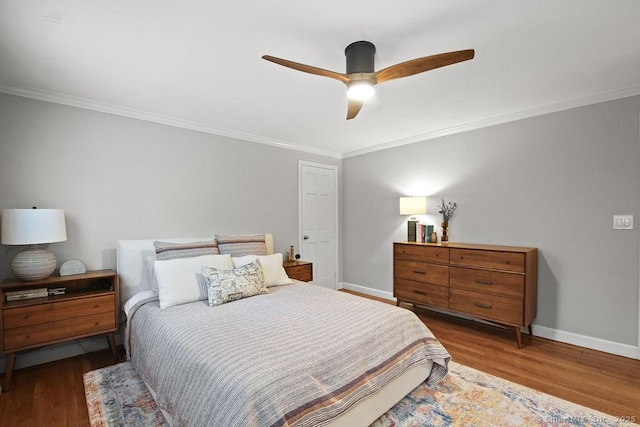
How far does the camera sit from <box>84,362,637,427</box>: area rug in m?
1.83

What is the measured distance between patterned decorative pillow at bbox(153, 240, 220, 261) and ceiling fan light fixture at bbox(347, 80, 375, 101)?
201cm

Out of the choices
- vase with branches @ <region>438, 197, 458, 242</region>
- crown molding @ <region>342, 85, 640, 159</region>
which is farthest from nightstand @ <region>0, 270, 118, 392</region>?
crown molding @ <region>342, 85, 640, 159</region>

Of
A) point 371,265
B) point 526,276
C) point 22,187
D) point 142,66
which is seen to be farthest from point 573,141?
point 22,187

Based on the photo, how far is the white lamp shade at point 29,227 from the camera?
7.33ft

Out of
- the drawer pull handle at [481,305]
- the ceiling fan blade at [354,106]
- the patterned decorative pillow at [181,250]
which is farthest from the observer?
the drawer pull handle at [481,305]

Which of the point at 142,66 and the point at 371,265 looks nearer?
the point at 142,66

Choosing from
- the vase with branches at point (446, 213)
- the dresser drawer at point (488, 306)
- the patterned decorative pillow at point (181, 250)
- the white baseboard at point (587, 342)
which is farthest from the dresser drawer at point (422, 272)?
the patterned decorative pillow at point (181, 250)

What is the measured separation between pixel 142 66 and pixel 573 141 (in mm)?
3851

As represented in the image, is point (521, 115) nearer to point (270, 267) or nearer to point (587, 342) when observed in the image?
point (587, 342)

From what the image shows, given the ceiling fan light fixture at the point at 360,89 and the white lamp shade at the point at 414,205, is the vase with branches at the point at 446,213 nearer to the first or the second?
the white lamp shade at the point at 414,205

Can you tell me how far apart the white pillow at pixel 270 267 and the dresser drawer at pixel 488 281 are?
1834 mm

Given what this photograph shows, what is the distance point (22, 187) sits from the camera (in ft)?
8.25

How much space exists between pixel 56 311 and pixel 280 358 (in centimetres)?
205

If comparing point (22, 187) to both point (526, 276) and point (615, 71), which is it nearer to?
point (526, 276)
